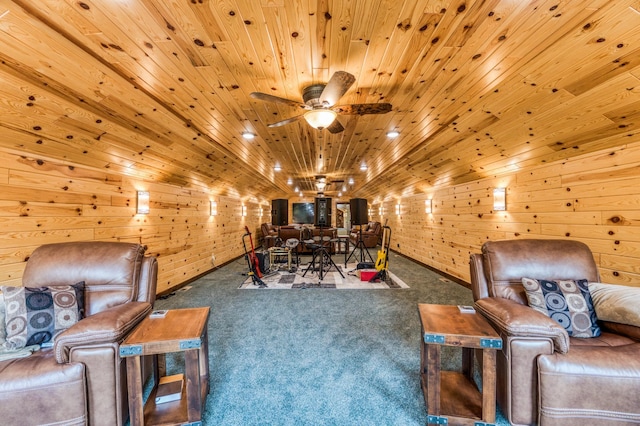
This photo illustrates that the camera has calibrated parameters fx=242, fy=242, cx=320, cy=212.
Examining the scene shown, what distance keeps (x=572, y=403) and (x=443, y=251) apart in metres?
4.03

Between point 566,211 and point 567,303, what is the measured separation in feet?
4.94

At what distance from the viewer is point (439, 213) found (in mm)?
5359

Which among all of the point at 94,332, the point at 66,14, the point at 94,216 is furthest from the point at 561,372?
the point at 94,216

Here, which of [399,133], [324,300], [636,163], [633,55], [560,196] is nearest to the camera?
[633,55]

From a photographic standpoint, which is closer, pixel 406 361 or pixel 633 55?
pixel 633 55

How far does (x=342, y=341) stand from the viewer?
2.58 m

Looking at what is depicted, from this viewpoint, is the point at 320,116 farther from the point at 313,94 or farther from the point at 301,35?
the point at 301,35

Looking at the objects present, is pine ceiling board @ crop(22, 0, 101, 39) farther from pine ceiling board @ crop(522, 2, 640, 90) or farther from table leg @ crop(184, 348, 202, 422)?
pine ceiling board @ crop(522, 2, 640, 90)

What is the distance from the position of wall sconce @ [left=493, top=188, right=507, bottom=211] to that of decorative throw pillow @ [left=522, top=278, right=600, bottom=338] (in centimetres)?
188

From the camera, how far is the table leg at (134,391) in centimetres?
136

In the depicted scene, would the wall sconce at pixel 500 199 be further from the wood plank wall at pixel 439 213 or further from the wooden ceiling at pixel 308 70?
the wooden ceiling at pixel 308 70

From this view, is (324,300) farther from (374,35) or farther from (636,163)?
(636,163)

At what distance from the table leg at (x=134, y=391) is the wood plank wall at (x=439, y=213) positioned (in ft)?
6.21

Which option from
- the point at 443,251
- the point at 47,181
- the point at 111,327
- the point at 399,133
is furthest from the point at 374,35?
the point at 443,251
